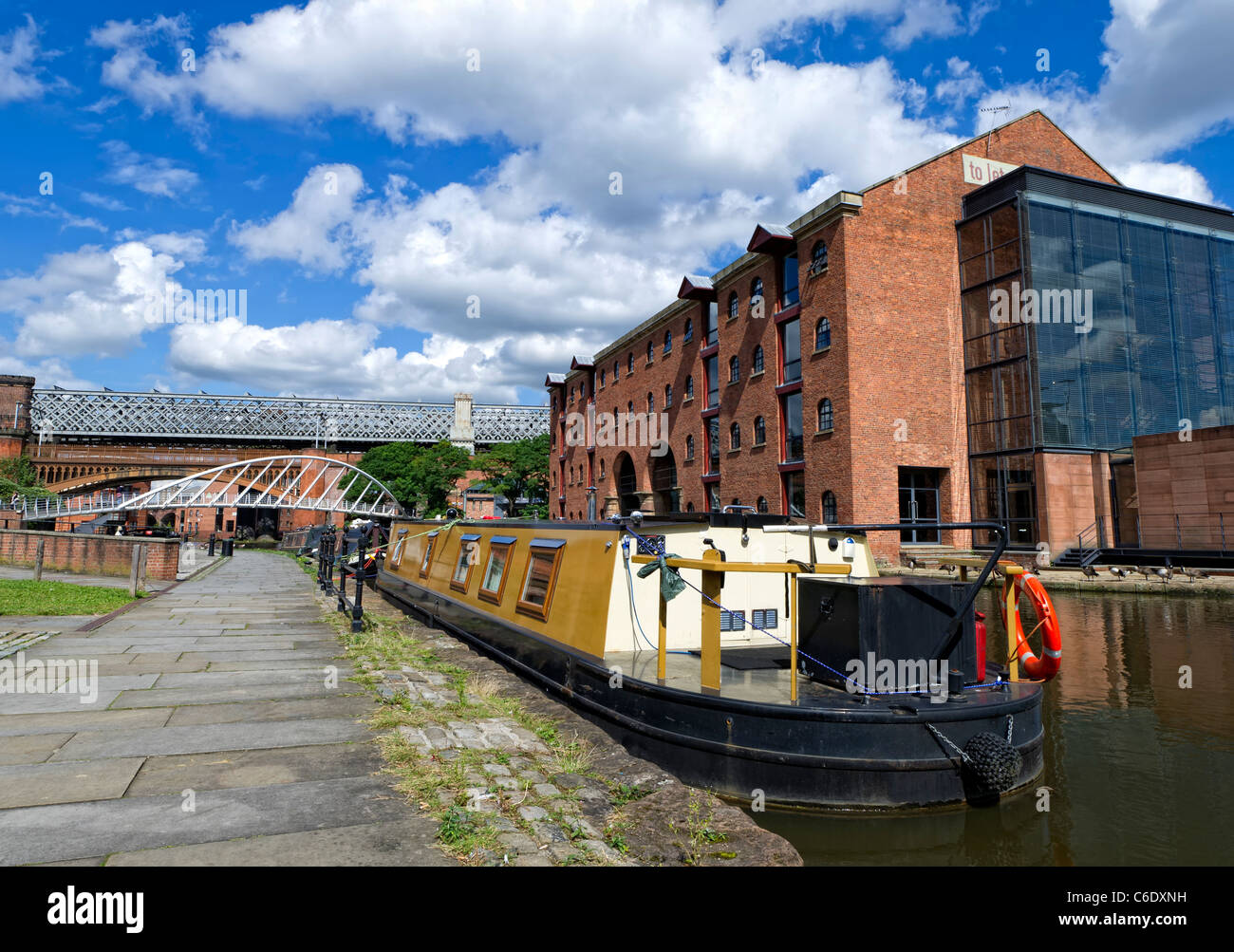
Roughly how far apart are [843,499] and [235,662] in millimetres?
19355

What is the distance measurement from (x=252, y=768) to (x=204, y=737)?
972mm

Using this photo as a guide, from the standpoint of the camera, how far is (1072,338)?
25.1 m

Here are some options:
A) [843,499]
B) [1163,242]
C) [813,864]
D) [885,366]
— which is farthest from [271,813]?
[1163,242]

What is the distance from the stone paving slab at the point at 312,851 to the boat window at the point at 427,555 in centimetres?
1005

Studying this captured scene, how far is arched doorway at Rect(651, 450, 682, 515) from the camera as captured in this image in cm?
3422

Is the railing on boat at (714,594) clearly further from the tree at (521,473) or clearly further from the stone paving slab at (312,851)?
the tree at (521,473)

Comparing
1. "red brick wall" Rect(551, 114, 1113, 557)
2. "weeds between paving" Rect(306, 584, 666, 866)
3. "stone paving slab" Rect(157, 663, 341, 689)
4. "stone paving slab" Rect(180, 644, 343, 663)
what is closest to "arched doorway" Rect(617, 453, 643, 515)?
"red brick wall" Rect(551, 114, 1113, 557)

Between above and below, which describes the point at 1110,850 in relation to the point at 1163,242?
below

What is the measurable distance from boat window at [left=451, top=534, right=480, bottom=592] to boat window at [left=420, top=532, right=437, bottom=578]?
184cm

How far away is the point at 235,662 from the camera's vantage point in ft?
27.3

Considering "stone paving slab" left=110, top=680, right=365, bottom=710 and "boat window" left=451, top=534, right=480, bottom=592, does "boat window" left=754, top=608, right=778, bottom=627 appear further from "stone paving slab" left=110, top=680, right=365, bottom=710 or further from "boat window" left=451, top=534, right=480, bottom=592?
"boat window" left=451, top=534, right=480, bottom=592

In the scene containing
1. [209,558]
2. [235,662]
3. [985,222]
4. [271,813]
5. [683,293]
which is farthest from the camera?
[683,293]

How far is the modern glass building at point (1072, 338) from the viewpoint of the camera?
2472cm
